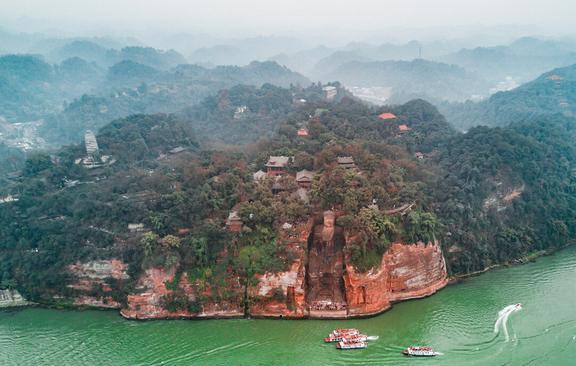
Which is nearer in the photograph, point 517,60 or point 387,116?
point 387,116

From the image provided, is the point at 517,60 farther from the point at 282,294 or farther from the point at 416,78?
the point at 282,294

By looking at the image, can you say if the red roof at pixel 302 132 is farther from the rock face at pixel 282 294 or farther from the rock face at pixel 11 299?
the rock face at pixel 11 299

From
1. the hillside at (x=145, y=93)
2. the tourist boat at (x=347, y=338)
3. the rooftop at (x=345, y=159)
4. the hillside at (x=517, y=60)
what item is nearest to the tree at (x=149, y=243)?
the tourist boat at (x=347, y=338)

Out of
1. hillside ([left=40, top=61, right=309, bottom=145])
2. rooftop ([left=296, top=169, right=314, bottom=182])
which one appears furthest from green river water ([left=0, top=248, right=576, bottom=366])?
hillside ([left=40, top=61, right=309, bottom=145])

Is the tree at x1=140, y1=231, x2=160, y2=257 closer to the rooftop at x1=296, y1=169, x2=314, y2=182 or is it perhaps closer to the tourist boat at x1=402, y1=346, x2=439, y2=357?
the rooftop at x1=296, y1=169, x2=314, y2=182

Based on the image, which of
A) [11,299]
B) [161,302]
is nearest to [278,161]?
[161,302]
